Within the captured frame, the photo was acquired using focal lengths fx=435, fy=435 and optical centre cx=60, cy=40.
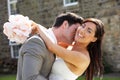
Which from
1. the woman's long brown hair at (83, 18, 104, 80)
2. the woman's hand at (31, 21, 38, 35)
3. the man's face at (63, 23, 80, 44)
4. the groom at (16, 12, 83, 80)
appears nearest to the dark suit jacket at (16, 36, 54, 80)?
the groom at (16, 12, 83, 80)

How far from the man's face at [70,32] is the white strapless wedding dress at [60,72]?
0.21m

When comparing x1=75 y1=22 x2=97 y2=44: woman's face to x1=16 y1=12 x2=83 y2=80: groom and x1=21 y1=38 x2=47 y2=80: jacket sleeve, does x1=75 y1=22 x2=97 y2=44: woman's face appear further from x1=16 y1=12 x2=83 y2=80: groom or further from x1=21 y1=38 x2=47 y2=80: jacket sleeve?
x1=21 y1=38 x2=47 y2=80: jacket sleeve

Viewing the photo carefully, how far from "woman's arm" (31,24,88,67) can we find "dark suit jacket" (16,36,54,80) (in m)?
0.05

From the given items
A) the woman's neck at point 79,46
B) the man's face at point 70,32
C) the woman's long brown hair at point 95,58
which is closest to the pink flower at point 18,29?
the man's face at point 70,32

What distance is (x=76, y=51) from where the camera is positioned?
3701 millimetres

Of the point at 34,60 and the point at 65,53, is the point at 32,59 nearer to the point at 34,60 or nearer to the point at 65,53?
the point at 34,60

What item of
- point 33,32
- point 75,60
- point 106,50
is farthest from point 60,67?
point 106,50

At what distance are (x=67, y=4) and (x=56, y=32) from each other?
48.9ft

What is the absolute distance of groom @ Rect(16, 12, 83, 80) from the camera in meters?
3.37

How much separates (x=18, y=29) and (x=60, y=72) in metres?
0.52

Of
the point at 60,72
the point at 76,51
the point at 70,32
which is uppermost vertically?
the point at 70,32

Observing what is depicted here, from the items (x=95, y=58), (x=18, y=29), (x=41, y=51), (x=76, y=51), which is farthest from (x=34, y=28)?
(x=95, y=58)

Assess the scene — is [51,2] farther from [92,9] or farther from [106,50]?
[106,50]

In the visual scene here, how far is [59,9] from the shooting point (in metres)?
18.8
